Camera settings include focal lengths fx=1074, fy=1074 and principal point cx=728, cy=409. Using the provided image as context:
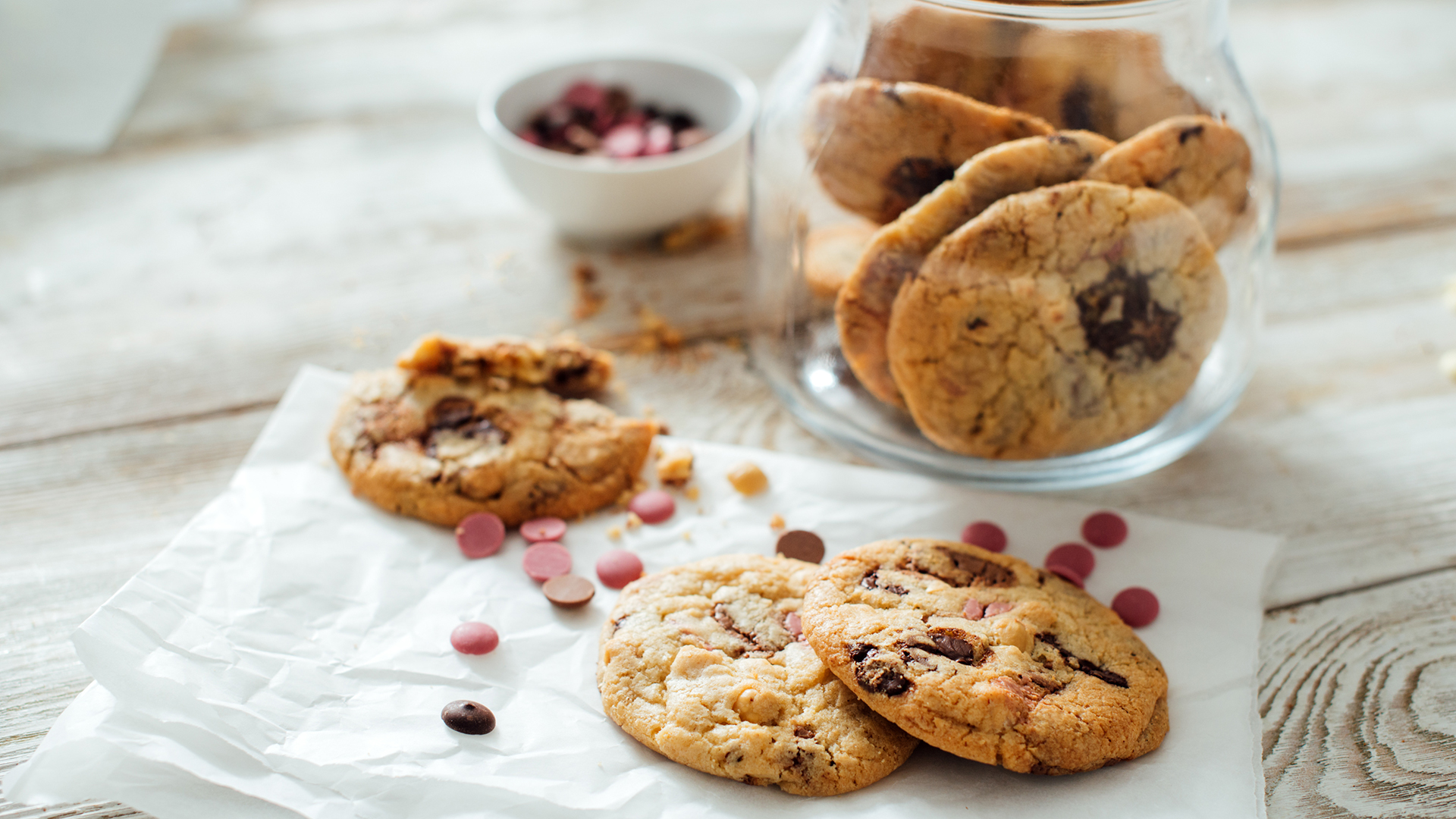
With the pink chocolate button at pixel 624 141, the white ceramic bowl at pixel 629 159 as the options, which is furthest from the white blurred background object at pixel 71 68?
the pink chocolate button at pixel 624 141

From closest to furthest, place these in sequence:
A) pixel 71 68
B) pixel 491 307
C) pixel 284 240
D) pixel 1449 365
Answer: pixel 1449 365 → pixel 491 307 → pixel 284 240 → pixel 71 68

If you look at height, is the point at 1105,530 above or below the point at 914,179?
below

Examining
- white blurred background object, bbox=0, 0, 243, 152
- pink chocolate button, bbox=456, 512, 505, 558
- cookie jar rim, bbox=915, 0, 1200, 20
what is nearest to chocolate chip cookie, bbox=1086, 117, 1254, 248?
cookie jar rim, bbox=915, 0, 1200, 20

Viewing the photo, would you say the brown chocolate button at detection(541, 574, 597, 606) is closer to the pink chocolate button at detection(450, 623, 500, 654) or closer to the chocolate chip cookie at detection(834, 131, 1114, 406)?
the pink chocolate button at detection(450, 623, 500, 654)

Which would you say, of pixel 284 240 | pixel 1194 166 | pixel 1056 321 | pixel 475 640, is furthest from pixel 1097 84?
pixel 284 240

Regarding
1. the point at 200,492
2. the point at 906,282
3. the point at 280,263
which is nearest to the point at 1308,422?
the point at 906,282

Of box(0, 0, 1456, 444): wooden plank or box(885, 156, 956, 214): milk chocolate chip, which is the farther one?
box(0, 0, 1456, 444): wooden plank

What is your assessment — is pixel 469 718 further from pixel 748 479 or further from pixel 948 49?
pixel 948 49
